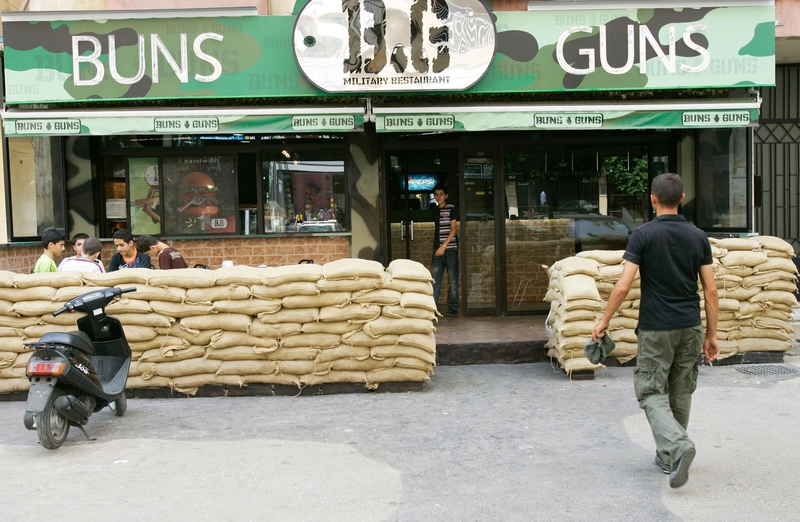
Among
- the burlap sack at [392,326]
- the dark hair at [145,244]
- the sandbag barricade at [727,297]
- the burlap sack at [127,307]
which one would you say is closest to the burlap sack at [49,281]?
the burlap sack at [127,307]

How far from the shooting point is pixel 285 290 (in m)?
6.59

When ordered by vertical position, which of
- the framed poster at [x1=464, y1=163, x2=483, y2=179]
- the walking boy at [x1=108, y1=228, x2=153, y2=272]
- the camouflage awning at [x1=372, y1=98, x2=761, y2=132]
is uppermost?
the camouflage awning at [x1=372, y1=98, x2=761, y2=132]

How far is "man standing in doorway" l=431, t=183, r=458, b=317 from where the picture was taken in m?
9.88

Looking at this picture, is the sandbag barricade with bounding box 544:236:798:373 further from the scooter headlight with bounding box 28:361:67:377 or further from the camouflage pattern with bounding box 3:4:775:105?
the scooter headlight with bounding box 28:361:67:377

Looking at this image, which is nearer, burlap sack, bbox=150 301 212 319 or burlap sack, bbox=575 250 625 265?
burlap sack, bbox=150 301 212 319

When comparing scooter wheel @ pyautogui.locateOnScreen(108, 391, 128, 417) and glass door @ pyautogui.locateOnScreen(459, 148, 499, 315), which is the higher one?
glass door @ pyautogui.locateOnScreen(459, 148, 499, 315)

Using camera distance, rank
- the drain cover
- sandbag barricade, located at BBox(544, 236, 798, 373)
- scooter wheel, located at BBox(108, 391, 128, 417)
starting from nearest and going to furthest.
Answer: scooter wheel, located at BBox(108, 391, 128, 417) → sandbag barricade, located at BBox(544, 236, 798, 373) → the drain cover

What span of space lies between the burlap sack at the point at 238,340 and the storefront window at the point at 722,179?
626 centimetres

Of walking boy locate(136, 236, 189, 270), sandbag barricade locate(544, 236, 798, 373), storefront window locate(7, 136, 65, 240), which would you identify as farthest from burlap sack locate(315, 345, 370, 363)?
storefront window locate(7, 136, 65, 240)

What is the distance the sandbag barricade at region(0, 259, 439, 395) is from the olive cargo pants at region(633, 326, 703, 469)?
2529mm

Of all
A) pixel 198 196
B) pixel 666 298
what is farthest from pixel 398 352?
pixel 198 196

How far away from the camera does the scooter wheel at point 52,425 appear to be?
509 cm

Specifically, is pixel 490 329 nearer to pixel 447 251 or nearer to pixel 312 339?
pixel 447 251

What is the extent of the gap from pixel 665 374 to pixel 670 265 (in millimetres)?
665
